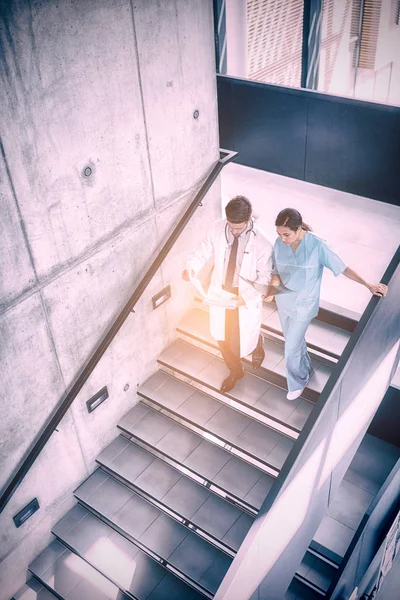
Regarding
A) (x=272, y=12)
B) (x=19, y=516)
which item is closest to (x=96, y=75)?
(x=19, y=516)

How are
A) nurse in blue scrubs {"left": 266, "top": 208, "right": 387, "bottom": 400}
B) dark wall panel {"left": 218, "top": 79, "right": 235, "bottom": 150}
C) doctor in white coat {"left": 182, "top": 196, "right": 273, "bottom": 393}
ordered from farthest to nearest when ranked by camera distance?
dark wall panel {"left": 218, "top": 79, "right": 235, "bottom": 150} → doctor in white coat {"left": 182, "top": 196, "right": 273, "bottom": 393} → nurse in blue scrubs {"left": 266, "top": 208, "right": 387, "bottom": 400}

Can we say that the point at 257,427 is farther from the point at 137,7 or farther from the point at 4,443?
the point at 137,7

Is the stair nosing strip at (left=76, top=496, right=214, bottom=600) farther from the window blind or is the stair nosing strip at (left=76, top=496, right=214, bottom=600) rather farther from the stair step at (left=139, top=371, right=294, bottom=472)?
the window blind

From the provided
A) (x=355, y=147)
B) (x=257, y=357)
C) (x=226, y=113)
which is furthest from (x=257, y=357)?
(x=226, y=113)

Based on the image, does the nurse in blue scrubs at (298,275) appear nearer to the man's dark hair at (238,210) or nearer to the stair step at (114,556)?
the man's dark hair at (238,210)

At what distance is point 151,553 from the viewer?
3947 millimetres

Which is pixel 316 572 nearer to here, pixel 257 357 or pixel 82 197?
pixel 257 357

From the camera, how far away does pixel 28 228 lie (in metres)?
2.91

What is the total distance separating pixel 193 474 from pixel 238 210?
2.31 m

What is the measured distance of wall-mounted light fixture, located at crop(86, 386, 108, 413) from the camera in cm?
398

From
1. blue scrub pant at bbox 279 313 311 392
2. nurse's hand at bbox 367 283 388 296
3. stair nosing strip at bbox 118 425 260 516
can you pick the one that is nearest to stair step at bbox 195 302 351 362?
blue scrub pant at bbox 279 313 311 392

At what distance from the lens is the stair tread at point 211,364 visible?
4164 mm

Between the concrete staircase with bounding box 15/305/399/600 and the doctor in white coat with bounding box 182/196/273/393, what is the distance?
472mm

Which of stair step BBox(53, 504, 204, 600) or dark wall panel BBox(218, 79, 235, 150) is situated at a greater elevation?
dark wall panel BBox(218, 79, 235, 150)
